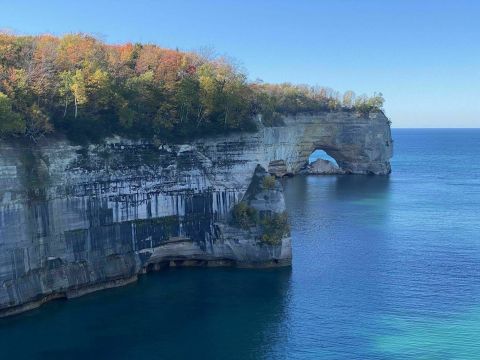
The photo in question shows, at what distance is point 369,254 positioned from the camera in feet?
171

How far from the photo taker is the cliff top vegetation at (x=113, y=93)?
129 ft

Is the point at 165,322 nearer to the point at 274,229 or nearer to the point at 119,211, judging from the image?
the point at 119,211

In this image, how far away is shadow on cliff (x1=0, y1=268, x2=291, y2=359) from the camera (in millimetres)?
32625

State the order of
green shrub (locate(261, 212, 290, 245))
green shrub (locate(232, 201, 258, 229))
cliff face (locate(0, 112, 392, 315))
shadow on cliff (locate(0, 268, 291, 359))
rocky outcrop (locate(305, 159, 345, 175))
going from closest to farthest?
shadow on cliff (locate(0, 268, 291, 359))
cliff face (locate(0, 112, 392, 315))
green shrub (locate(261, 212, 290, 245))
green shrub (locate(232, 201, 258, 229))
rocky outcrop (locate(305, 159, 345, 175))

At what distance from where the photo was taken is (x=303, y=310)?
3869 centimetres

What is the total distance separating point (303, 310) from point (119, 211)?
17.2 m

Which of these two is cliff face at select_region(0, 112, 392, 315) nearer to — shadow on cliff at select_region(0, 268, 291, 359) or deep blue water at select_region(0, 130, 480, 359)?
deep blue water at select_region(0, 130, 480, 359)

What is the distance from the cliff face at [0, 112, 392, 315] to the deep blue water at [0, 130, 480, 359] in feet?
5.49

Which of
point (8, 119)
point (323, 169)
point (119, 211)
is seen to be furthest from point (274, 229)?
point (323, 169)

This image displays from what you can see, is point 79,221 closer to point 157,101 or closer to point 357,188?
point 157,101

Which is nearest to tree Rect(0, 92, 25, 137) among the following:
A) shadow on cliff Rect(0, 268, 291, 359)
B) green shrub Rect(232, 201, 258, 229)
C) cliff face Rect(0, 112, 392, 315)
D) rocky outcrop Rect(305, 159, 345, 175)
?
cliff face Rect(0, 112, 392, 315)

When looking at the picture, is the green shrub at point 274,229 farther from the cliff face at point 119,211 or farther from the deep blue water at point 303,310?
the deep blue water at point 303,310

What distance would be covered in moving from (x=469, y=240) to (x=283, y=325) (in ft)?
100

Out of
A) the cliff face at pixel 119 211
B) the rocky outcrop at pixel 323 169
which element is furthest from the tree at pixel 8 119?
the rocky outcrop at pixel 323 169
